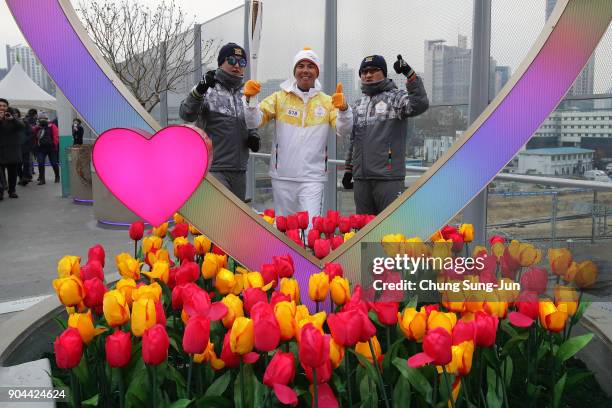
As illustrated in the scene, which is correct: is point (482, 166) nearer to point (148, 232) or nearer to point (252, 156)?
point (148, 232)

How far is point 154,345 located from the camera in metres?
1.31

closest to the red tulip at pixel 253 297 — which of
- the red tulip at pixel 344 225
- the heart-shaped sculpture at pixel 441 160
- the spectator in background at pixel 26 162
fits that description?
the heart-shaped sculpture at pixel 441 160

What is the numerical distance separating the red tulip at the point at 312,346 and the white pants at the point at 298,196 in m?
2.80

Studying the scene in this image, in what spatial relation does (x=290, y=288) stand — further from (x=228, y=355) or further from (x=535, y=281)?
(x=535, y=281)

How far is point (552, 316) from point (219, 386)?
83 cm

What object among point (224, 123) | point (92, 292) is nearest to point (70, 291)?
point (92, 292)

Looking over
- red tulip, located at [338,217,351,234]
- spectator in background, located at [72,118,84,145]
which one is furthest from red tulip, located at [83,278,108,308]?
spectator in background, located at [72,118,84,145]

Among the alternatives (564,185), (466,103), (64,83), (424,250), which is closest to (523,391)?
(424,250)

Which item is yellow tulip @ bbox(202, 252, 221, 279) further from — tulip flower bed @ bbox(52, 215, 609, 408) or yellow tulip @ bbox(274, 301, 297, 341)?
yellow tulip @ bbox(274, 301, 297, 341)

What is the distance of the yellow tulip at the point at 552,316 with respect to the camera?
5.13ft

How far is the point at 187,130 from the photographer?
1.76 m

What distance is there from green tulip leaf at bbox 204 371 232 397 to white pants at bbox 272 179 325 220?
2514 mm

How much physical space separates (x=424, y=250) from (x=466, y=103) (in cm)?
294

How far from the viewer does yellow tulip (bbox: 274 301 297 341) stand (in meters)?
1.36
